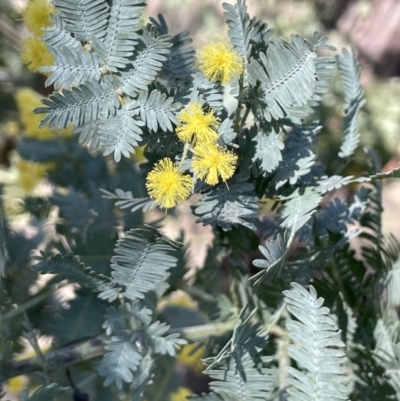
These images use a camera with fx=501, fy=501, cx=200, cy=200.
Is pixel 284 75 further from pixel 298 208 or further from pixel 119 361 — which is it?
A: pixel 119 361

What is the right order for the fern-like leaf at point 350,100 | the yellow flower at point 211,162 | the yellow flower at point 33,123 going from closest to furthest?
1. the yellow flower at point 211,162
2. the fern-like leaf at point 350,100
3. the yellow flower at point 33,123

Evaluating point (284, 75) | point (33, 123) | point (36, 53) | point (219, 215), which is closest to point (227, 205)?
point (219, 215)

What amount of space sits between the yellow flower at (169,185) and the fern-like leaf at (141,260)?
36 millimetres

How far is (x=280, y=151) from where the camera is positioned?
0.46 meters

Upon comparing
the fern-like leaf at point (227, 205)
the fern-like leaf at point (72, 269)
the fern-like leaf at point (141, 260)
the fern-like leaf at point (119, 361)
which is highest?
the fern-like leaf at point (227, 205)

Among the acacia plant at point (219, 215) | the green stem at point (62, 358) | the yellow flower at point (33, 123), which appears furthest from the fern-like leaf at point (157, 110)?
the yellow flower at point (33, 123)

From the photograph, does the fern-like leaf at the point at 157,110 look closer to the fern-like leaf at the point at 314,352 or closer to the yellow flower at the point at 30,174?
the fern-like leaf at the point at 314,352

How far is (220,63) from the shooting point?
1.32 feet

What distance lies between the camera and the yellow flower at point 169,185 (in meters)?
0.39

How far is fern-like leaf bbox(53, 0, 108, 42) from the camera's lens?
0.40 metres

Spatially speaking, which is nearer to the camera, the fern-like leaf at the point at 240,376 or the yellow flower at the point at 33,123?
the fern-like leaf at the point at 240,376

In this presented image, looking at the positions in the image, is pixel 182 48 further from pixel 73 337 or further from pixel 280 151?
pixel 73 337

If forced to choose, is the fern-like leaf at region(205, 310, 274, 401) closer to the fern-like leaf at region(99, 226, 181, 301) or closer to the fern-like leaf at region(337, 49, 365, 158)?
the fern-like leaf at region(99, 226, 181, 301)

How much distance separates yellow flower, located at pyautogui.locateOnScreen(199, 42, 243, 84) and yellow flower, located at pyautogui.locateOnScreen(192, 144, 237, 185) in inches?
2.4
